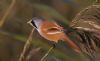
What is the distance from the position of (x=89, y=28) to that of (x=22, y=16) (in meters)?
0.41

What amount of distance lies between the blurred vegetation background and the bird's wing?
15cm

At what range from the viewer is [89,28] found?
1.32m

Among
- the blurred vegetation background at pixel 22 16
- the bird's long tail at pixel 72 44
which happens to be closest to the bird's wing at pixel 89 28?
the bird's long tail at pixel 72 44

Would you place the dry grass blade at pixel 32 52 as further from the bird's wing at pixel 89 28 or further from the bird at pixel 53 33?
the bird's wing at pixel 89 28

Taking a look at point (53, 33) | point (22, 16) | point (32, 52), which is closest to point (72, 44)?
point (53, 33)

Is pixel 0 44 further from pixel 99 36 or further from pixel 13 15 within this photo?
pixel 99 36

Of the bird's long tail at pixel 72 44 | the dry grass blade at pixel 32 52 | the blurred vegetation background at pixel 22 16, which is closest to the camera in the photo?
the bird's long tail at pixel 72 44

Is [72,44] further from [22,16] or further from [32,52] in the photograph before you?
[22,16]

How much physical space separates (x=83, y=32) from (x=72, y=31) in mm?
45

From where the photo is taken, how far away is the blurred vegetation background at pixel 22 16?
4.88ft

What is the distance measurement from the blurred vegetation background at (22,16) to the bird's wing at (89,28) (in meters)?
0.15

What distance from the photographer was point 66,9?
1670 millimetres

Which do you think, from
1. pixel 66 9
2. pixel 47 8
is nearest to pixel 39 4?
pixel 47 8

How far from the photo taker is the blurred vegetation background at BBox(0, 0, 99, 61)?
58.5 inches
